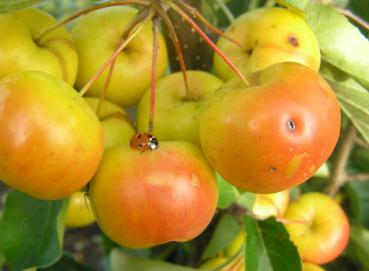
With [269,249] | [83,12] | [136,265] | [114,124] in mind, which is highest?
[83,12]

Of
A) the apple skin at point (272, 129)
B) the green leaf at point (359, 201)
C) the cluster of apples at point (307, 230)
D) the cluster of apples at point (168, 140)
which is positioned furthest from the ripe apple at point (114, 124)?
the green leaf at point (359, 201)

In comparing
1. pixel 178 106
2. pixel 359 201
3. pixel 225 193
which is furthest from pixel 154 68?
pixel 359 201

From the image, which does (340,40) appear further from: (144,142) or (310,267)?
(310,267)

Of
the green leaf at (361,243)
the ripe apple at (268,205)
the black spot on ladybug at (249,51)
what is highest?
the black spot on ladybug at (249,51)

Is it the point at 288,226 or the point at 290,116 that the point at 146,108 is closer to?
the point at 290,116

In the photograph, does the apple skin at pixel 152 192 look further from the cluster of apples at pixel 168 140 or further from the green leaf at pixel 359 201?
the green leaf at pixel 359 201

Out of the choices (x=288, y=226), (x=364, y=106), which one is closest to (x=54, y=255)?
(x=288, y=226)
